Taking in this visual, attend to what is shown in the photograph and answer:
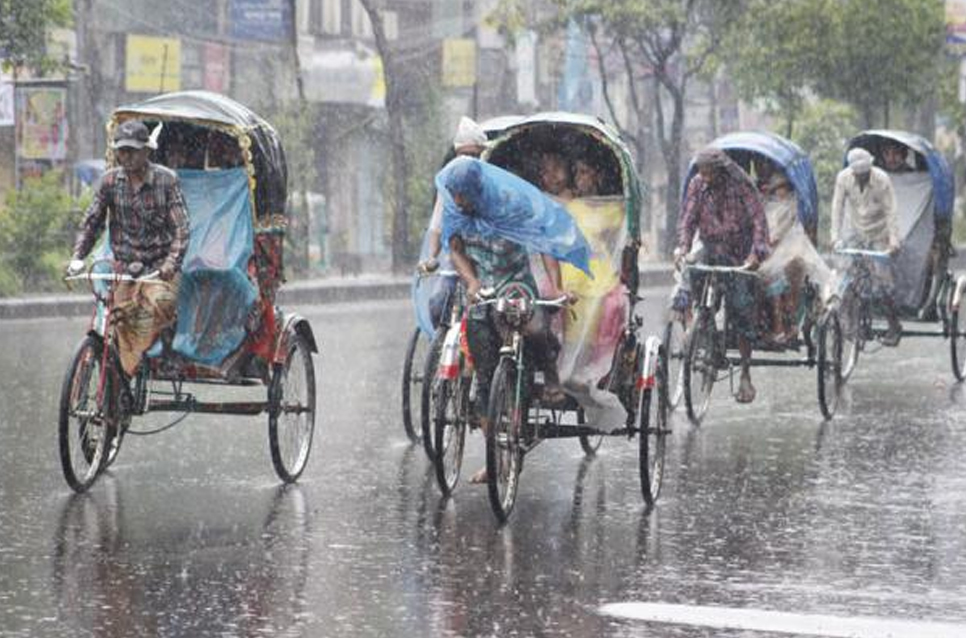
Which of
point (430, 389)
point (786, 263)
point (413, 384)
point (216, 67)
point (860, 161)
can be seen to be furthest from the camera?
point (216, 67)

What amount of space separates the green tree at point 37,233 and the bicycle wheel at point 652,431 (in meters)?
19.9

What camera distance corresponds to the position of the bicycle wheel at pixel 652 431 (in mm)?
10602

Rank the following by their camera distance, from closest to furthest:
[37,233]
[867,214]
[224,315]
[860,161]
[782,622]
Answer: [782,622] → [224,315] → [860,161] → [867,214] → [37,233]

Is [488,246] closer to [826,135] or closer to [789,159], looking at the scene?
[789,159]

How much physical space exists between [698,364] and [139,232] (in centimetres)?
481

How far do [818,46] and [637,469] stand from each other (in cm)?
3119

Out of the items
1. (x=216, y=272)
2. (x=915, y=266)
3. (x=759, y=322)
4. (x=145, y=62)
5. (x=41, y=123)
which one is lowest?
(x=759, y=322)

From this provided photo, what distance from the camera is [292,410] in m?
11.5

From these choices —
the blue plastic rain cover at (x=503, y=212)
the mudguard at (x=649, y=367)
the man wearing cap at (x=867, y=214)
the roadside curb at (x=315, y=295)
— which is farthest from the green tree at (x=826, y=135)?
the blue plastic rain cover at (x=503, y=212)

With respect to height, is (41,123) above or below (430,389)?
above

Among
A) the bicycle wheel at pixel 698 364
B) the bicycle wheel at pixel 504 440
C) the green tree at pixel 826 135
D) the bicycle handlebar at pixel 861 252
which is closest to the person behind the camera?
the bicycle wheel at pixel 504 440

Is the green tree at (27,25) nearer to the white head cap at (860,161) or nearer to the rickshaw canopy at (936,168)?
the rickshaw canopy at (936,168)

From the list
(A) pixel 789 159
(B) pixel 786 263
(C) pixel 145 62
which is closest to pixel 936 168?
(A) pixel 789 159

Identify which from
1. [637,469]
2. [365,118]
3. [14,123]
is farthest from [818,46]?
[637,469]
